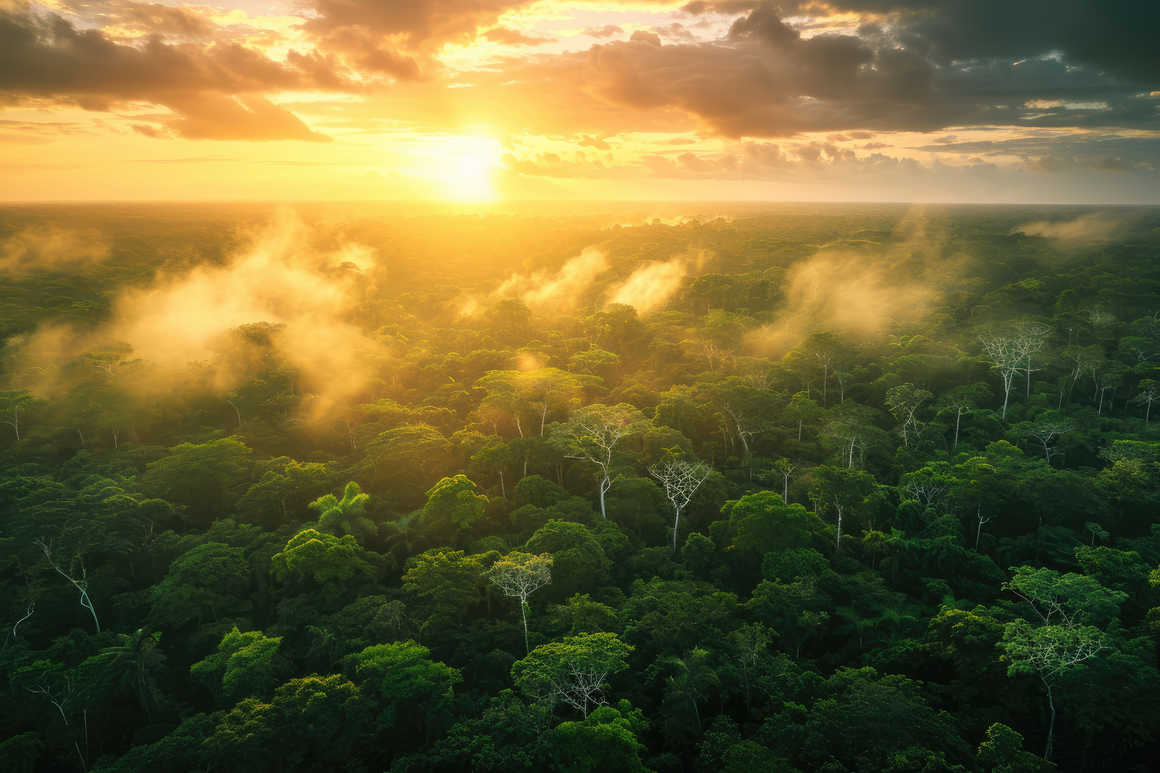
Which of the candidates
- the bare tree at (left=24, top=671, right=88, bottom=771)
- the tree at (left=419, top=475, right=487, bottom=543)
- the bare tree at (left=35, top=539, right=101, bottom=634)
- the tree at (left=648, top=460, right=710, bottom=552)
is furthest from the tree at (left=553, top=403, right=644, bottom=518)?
the bare tree at (left=35, top=539, right=101, bottom=634)

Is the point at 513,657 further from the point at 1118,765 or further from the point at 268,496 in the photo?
the point at 1118,765

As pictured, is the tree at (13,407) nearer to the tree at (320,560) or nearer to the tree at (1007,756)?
the tree at (320,560)

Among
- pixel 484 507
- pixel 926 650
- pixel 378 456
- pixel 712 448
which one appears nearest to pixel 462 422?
pixel 378 456

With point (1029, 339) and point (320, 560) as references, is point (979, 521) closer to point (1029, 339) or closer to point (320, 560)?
point (1029, 339)

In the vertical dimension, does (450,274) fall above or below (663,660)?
above

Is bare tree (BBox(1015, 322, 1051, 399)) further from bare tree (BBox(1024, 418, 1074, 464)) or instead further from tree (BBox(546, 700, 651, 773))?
tree (BBox(546, 700, 651, 773))

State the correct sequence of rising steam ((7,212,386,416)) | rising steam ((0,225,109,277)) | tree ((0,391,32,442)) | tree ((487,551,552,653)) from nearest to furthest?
tree ((487,551,552,653)), tree ((0,391,32,442)), rising steam ((7,212,386,416)), rising steam ((0,225,109,277))
